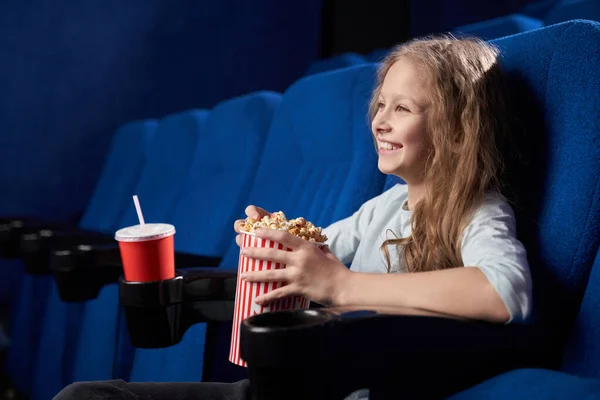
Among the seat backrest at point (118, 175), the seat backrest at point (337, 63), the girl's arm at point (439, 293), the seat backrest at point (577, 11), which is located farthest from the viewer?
the seat backrest at point (337, 63)

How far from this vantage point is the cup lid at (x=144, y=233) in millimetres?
808

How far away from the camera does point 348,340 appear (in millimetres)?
535

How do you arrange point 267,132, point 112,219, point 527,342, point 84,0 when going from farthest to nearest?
point 84,0
point 112,219
point 267,132
point 527,342

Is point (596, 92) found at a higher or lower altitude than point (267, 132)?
higher

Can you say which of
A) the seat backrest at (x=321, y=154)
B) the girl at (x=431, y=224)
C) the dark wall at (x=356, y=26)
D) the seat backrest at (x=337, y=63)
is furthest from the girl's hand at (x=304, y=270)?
the dark wall at (x=356, y=26)

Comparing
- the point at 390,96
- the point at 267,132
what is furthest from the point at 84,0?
the point at 390,96

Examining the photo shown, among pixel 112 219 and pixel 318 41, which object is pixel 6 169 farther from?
pixel 318 41

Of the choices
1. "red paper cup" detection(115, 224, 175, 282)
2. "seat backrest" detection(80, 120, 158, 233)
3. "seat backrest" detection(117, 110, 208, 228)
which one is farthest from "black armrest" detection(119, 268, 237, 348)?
"seat backrest" detection(80, 120, 158, 233)

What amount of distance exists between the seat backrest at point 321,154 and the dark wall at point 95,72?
152cm

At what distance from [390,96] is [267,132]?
736 mm

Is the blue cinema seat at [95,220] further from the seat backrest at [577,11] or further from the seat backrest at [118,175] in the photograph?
the seat backrest at [577,11]

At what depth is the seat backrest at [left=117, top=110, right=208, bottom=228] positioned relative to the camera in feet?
6.29

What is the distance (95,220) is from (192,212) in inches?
36.6

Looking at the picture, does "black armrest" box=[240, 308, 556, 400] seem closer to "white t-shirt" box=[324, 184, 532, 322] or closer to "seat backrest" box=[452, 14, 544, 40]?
"white t-shirt" box=[324, 184, 532, 322]
